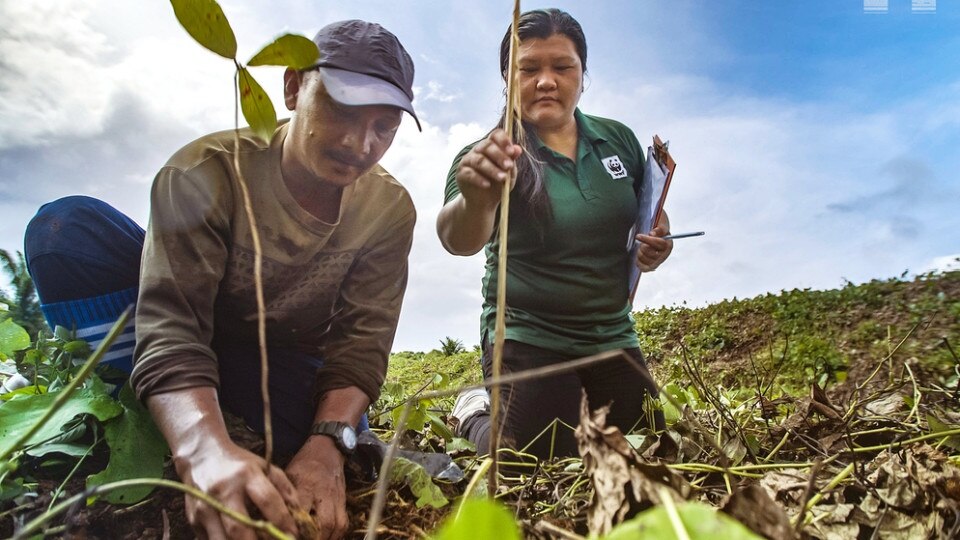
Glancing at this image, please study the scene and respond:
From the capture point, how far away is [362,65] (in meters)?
1.06

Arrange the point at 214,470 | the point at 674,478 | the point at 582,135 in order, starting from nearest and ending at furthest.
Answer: the point at 674,478 < the point at 214,470 < the point at 582,135

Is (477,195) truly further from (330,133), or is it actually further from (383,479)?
(383,479)

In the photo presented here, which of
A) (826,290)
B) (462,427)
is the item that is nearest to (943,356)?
(826,290)

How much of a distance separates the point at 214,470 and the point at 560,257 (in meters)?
1.06

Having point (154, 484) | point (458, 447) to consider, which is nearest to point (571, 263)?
point (458, 447)

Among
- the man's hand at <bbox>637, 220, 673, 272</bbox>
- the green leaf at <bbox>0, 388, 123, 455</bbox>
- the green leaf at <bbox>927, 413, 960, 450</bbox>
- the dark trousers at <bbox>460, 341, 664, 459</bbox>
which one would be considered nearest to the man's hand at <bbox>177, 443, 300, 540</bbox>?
the green leaf at <bbox>0, 388, 123, 455</bbox>

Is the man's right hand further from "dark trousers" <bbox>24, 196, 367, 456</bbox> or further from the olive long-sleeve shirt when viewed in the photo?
"dark trousers" <bbox>24, 196, 367, 456</bbox>

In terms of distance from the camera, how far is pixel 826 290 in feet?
13.9

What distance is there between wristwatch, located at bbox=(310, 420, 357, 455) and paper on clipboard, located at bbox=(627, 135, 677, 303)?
0.92 m

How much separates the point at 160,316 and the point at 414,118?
21.6 inches

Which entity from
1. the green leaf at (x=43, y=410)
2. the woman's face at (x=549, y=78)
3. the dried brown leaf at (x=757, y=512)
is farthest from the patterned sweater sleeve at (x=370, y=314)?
the dried brown leaf at (x=757, y=512)

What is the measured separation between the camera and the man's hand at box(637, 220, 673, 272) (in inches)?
57.7

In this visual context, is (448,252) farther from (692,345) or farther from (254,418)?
(692,345)

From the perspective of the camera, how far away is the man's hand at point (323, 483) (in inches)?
33.0
